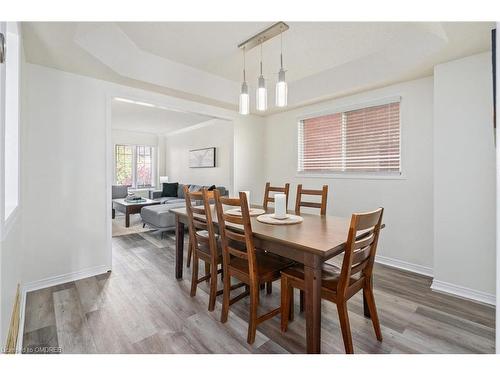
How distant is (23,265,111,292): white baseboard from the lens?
2311mm

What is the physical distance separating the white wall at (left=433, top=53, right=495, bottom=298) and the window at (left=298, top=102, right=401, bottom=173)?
546 mm

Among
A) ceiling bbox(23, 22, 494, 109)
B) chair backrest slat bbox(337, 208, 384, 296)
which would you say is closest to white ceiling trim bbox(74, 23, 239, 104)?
ceiling bbox(23, 22, 494, 109)

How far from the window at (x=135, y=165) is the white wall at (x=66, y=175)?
16.4 ft

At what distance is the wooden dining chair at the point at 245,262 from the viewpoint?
1.56 meters

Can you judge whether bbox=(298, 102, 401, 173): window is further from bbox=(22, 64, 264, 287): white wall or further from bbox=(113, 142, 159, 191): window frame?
bbox=(113, 142, 159, 191): window frame

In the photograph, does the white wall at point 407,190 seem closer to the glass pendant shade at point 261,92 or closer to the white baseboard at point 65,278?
the glass pendant shade at point 261,92

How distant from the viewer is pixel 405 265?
284cm

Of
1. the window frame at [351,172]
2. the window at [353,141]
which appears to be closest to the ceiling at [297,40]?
the window frame at [351,172]

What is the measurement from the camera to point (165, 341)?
5.24 feet

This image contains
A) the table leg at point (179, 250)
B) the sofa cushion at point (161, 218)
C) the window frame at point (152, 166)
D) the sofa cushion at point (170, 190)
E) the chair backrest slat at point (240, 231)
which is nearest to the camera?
the chair backrest slat at point (240, 231)
